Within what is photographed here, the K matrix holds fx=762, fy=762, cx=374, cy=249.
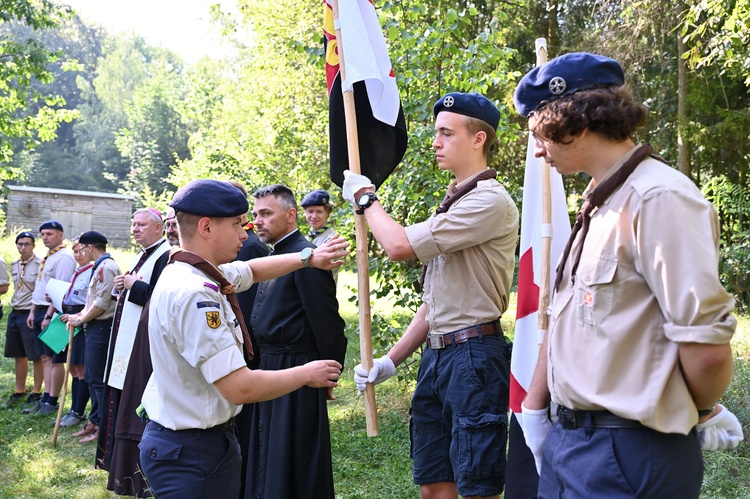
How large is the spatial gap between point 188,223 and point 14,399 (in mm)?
8237

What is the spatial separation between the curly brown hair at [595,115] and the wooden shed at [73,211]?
118ft

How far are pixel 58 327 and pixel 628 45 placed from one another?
29.7 ft

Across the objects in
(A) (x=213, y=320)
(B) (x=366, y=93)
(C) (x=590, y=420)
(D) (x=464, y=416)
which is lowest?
(D) (x=464, y=416)

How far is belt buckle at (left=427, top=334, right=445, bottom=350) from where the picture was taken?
11.6 feet

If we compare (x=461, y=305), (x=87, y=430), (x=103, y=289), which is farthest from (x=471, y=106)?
(x=87, y=430)

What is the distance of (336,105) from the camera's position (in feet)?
12.7

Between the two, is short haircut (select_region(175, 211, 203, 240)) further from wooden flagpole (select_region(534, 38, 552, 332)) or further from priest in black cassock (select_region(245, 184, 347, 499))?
priest in black cassock (select_region(245, 184, 347, 499))

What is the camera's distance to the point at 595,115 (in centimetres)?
224

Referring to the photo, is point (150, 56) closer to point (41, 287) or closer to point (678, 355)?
point (41, 287)

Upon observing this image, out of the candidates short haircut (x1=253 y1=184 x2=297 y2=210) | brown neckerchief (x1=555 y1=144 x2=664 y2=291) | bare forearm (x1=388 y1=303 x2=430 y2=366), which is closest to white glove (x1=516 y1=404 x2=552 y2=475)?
brown neckerchief (x1=555 y1=144 x2=664 y2=291)

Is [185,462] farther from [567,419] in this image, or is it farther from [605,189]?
[605,189]

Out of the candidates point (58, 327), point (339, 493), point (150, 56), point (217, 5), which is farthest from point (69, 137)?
point (339, 493)

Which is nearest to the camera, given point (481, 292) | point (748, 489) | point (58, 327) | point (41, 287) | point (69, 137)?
point (481, 292)

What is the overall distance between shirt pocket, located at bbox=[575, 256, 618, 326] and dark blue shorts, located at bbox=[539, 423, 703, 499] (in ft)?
1.07
